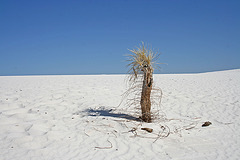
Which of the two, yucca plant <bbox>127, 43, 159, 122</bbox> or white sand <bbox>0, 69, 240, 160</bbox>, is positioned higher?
yucca plant <bbox>127, 43, 159, 122</bbox>

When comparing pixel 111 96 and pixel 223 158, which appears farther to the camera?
pixel 111 96

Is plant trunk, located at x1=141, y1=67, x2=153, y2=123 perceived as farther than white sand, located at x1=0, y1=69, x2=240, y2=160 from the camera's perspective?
Yes

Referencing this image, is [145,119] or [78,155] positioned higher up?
[145,119]

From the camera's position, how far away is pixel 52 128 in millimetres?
4488

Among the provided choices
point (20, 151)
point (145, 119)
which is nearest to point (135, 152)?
point (145, 119)

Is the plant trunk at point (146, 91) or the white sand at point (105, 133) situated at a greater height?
the plant trunk at point (146, 91)

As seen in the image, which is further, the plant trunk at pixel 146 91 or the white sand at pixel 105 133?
the plant trunk at pixel 146 91

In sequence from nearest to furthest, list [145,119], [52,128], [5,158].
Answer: [5,158]
[52,128]
[145,119]

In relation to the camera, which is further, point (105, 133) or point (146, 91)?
point (146, 91)

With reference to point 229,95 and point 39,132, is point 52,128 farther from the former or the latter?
point 229,95

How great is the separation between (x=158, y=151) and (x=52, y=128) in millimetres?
2574

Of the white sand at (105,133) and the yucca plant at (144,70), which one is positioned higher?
the yucca plant at (144,70)

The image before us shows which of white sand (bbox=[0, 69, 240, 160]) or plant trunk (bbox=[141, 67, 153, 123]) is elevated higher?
plant trunk (bbox=[141, 67, 153, 123])

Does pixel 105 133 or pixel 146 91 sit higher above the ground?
pixel 146 91
